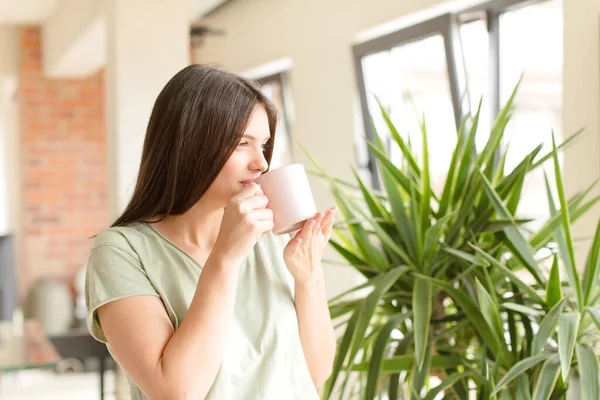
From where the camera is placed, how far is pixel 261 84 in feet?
13.8

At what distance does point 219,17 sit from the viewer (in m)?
6.80

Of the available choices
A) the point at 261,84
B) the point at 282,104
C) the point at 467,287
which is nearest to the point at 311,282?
the point at 467,287

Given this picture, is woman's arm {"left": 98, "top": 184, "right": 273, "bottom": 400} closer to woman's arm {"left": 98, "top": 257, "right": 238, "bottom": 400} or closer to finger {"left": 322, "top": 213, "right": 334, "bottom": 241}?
woman's arm {"left": 98, "top": 257, "right": 238, "bottom": 400}

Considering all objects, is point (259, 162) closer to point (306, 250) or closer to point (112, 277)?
point (306, 250)

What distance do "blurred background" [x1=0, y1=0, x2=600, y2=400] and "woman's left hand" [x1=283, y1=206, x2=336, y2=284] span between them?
2.92 feet

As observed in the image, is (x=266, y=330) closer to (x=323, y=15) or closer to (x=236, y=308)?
(x=236, y=308)

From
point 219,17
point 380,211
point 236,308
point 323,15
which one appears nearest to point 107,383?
point 219,17

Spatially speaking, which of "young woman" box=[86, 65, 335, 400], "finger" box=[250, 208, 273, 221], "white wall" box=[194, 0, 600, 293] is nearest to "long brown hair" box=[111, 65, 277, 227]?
"young woman" box=[86, 65, 335, 400]

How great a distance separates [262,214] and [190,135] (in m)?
0.18

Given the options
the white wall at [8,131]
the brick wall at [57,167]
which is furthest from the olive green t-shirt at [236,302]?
the white wall at [8,131]

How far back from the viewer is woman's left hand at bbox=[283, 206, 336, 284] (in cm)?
146

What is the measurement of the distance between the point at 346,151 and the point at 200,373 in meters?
3.85

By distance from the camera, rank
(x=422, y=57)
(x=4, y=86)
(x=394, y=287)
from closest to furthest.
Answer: (x=394, y=287), (x=422, y=57), (x=4, y=86)

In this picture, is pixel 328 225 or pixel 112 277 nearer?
pixel 112 277
